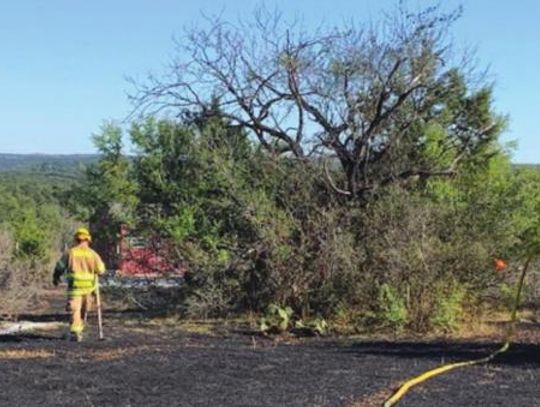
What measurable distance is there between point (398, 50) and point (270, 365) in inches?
326

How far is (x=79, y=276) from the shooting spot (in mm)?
14406

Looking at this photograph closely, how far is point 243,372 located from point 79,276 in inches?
Result: 171

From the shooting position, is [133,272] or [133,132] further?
[133,132]

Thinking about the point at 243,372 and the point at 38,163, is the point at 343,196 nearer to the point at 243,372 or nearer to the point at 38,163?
the point at 243,372

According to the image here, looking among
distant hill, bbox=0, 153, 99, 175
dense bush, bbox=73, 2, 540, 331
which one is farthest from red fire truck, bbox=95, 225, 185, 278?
distant hill, bbox=0, 153, 99, 175

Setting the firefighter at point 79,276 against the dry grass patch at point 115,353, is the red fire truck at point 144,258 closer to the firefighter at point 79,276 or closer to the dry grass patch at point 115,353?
the firefighter at point 79,276

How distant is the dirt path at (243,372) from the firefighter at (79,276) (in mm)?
344

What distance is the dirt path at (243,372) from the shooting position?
9.26 metres

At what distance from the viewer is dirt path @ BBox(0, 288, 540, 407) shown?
9.26 metres

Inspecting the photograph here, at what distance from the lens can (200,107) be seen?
18719mm

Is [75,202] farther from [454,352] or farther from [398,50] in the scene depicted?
[454,352]

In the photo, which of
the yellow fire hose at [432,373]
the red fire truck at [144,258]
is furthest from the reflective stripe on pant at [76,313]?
the yellow fire hose at [432,373]

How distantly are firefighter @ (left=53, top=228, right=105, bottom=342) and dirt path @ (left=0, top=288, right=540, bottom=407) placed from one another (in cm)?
34

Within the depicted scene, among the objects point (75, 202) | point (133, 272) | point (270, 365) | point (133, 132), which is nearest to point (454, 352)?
point (270, 365)
